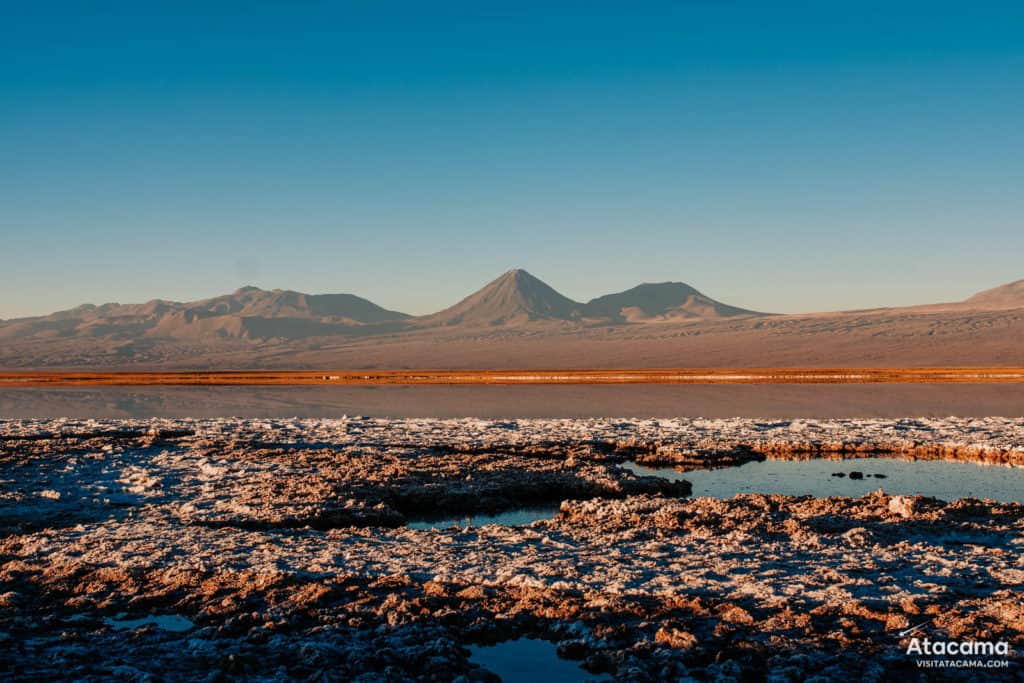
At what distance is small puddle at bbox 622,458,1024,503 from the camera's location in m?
15.1

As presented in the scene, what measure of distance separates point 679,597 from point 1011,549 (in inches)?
176

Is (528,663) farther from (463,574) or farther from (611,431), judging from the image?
(611,431)

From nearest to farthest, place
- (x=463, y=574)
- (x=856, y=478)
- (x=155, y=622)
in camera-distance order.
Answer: (x=155, y=622) → (x=463, y=574) → (x=856, y=478)

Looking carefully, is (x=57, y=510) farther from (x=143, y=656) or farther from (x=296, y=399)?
(x=296, y=399)

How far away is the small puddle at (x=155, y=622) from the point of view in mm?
8320

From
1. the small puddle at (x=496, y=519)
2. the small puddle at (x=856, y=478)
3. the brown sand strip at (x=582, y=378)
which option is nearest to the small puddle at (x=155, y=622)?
the small puddle at (x=496, y=519)

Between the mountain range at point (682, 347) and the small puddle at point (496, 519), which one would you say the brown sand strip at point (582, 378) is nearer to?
the mountain range at point (682, 347)

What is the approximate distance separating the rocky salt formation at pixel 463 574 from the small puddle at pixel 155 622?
0.09 metres

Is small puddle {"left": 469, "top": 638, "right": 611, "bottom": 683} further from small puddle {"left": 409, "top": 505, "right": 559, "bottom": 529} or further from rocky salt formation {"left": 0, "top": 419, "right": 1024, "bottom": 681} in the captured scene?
small puddle {"left": 409, "top": 505, "right": 559, "bottom": 529}

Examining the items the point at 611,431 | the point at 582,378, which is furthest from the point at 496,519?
the point at 582,378

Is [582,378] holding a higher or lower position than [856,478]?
lower

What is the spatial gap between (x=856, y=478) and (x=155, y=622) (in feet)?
41.8

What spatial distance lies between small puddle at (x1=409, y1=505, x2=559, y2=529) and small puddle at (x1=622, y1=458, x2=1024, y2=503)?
117 inches

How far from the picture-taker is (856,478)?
54.3 ft
